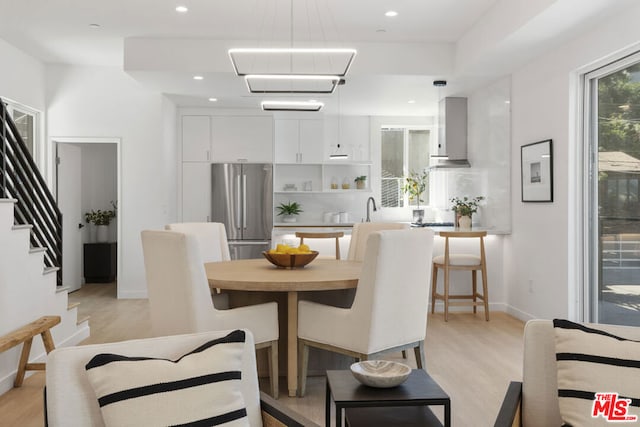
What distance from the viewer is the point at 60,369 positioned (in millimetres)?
1405

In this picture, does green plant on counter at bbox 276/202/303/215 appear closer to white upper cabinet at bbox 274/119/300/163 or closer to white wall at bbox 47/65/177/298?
white upper cabinet at bbox 274/119/300/163

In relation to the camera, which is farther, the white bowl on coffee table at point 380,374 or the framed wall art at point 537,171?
the framed wall art at point 537,171

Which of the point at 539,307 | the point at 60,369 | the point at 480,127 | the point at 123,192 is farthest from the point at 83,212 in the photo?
the point at 60,369

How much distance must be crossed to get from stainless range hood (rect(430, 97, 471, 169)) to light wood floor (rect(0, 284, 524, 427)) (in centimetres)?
206

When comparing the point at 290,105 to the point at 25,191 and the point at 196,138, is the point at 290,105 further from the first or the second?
the point at 196,138

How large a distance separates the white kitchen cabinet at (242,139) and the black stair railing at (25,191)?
321cm

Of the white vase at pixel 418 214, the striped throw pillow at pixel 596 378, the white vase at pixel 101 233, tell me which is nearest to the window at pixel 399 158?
the white vase at pixel 418 214

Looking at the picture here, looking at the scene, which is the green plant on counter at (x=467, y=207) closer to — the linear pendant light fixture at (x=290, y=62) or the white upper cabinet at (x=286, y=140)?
the linear pendant light fixture at (x=290, y=62)

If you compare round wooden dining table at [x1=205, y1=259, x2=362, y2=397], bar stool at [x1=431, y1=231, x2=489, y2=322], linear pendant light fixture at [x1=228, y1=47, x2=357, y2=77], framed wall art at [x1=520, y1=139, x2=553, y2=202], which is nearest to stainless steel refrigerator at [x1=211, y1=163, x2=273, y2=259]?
linear pendant light fixture at [x1=228, y1=47, x2=357, y2=77]

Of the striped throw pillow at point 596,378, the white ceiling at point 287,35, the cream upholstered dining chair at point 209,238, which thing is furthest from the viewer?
the white ceiling at point 287,35

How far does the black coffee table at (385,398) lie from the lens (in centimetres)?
182

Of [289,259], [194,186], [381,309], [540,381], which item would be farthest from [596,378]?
[194,186]

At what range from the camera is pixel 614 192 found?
431 centimetres

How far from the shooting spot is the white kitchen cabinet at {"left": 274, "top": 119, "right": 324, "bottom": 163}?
27.3 ft
